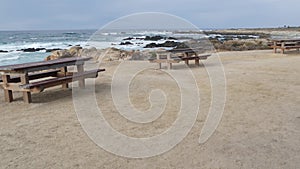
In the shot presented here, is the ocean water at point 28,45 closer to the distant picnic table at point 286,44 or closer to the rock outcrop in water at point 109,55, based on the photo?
the rock outcrop in water at point 109,55

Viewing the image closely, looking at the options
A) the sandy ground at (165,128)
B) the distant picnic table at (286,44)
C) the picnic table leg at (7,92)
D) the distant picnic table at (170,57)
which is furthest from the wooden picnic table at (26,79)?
the distant picnic table at (286,44)

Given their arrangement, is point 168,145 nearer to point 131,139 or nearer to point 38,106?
point 131,139

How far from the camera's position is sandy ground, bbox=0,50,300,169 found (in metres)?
2.68

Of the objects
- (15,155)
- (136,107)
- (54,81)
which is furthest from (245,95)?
(15,155)

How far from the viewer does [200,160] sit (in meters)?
2.69

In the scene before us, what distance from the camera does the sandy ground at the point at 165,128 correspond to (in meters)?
2.68

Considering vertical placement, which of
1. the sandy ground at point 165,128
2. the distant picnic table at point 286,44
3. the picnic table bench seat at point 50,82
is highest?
the distant picnic table at point 286,44

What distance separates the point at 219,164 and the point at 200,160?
175 mm

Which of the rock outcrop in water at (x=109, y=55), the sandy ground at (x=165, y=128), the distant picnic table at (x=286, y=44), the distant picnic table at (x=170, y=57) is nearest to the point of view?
the sandy ground at (x=165, y=128)

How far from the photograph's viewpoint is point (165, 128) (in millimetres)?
3568

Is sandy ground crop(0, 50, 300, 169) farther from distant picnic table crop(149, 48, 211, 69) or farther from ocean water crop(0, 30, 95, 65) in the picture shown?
ocean water crop(0, 30, 95, 65)

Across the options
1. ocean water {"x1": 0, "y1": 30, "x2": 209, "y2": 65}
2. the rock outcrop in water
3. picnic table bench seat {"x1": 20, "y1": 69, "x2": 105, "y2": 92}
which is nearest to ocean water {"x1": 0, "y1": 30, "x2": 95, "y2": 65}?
ocean water {"x1": 0, "y1": 30, "x2": 209, "y2": 65}

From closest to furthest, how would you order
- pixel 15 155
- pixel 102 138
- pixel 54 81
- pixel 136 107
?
pixel 15 155 → pixel 102 138 → pixel 136 107 → pixel 54 81

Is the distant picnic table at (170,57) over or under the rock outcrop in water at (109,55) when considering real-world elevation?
over
